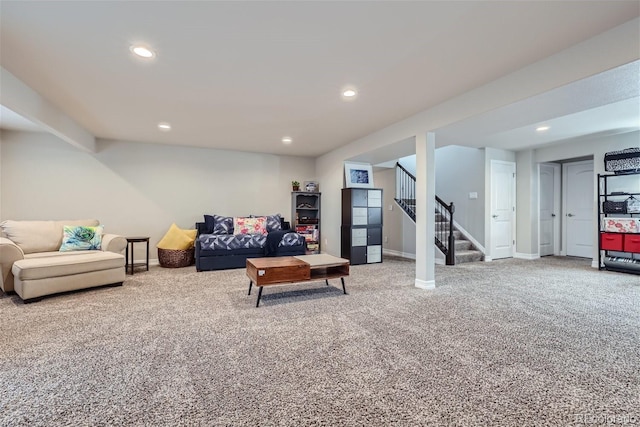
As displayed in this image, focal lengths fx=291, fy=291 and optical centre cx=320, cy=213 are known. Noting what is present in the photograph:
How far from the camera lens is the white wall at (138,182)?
4.76 metres

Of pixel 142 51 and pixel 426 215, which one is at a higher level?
pixel 142 51

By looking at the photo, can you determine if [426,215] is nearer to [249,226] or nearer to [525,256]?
[249,226]

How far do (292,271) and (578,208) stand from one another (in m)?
6.79

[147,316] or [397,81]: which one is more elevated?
[397,81]

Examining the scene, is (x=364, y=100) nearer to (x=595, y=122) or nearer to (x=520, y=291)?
(x=520, y=291)

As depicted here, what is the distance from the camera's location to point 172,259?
5.06m

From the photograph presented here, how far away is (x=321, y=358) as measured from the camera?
76.8 inches

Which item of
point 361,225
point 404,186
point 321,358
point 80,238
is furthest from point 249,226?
point 321,358

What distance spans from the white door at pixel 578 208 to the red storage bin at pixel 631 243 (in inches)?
63.4

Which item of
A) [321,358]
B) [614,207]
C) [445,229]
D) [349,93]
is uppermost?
[349,93]

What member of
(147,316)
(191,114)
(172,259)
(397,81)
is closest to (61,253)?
→ (172,259)

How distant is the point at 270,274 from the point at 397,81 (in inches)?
91.6

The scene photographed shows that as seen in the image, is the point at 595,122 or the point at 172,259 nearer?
the point at 595,122

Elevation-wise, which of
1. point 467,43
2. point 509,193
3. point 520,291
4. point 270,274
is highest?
point 467,43
